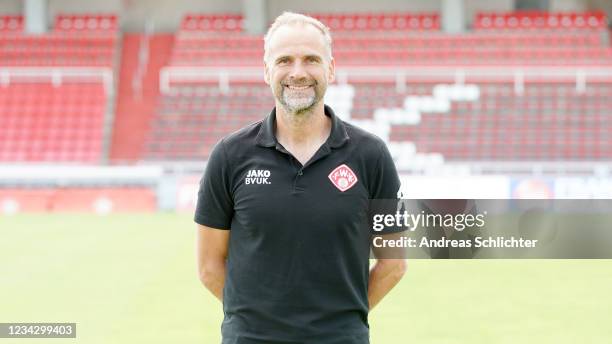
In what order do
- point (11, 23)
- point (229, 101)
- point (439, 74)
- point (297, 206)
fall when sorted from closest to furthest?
1. point (297, 206)
2. point (439, 74)
3. point (229, 101)
4. point (11, 23)

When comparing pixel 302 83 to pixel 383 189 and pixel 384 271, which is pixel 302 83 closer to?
pixel 383 189

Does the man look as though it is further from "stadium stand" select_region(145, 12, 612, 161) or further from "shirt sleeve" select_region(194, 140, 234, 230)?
"stadium stand" select_region(145, 12, 612, 161)

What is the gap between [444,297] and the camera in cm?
838

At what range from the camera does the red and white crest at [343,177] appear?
97.7 inches

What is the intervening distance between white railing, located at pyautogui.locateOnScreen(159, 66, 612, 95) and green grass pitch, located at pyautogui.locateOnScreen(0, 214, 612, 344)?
459 inches

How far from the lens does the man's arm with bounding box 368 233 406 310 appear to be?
108 inches

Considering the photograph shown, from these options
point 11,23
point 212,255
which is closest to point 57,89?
point 11,23

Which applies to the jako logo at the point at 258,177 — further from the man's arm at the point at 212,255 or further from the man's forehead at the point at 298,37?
the man's forehead at the point at 298,37

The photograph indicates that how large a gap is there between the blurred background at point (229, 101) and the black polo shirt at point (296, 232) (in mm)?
9046

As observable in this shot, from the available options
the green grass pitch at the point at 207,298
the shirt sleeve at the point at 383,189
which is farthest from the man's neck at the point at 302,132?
the green grass pitch at the point at 207,298

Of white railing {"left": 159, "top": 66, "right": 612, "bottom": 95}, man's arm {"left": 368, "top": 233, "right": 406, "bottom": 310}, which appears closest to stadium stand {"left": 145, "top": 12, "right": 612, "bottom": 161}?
white railing {"left": 159, "top": 66, "right": 612, "bottom": 95}

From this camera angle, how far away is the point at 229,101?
23375 millimetres

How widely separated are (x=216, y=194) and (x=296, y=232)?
0.97ft

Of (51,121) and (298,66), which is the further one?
(51,121)
